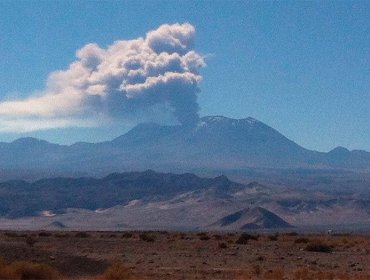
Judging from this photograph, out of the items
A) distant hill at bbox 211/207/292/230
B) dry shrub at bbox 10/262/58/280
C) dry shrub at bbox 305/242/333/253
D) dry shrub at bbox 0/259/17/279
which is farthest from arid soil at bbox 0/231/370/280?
distant hill at bbox 211/207/292/230

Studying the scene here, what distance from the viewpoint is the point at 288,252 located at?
41.3 m

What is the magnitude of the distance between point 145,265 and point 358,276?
9.18 meters

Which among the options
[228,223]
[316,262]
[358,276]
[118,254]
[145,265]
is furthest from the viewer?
[228,223]

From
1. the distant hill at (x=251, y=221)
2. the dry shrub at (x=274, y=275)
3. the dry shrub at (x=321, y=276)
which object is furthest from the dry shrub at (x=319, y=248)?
the distant hill at (x=251, y=221)

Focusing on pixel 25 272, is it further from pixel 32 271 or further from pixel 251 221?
pixel 251 221

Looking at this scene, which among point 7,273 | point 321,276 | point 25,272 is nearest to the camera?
point 7,273

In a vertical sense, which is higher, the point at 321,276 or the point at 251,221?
the point at 321,276

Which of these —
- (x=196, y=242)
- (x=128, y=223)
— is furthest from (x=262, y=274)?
(x=128, y=223)

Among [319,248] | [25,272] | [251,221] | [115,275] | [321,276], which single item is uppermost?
[25,272]

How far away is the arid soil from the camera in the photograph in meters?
28.8

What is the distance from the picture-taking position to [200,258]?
36.6 metres

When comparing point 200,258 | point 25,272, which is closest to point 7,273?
point 25,272

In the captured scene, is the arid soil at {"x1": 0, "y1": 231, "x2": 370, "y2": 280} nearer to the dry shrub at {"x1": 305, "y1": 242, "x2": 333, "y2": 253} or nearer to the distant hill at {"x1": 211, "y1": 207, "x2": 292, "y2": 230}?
the dry shrub at {"x1": 305, "y1": 242, "x2": 333, "y2": 253}

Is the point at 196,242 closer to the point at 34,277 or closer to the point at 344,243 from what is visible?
the point at 344,243
